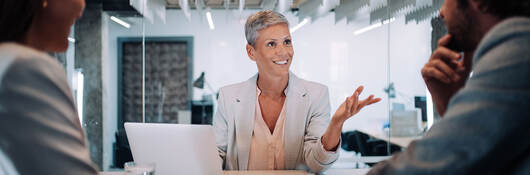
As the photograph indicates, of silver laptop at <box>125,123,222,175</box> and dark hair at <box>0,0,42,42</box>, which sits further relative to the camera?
silver laptop at <box>125,123,222,175</box>

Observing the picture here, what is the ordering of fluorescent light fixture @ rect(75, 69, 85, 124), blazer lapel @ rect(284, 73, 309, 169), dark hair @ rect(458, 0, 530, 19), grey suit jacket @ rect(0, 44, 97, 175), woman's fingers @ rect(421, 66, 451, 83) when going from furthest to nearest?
fluorescent light fixture @ rect(75, 69, 85, 124), blazer lapel @ rect(284, 73, 309, 169), woman's fingers @ rect(421, 66, 451, 83), dark hair @ rect(458, 0, 530, 19), grey suit jacket @ rect(0, 44, 97, 175)

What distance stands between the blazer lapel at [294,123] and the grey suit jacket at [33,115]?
4.94 feet

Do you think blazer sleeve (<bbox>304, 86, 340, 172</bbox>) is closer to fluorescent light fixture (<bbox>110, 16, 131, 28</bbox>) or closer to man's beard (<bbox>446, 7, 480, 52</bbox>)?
man's beard (<bbox>446, 7, 480, 52</bbox>)

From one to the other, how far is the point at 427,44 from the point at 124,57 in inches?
209

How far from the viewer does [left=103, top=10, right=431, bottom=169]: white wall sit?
13.8 feet

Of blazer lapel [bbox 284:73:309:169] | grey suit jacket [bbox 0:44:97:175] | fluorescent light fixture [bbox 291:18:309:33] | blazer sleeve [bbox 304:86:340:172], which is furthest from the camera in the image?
fluorescent light fixture [bbox 291:18:309:33]

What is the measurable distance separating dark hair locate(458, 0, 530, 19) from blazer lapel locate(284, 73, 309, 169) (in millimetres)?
1425

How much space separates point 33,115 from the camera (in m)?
0.69

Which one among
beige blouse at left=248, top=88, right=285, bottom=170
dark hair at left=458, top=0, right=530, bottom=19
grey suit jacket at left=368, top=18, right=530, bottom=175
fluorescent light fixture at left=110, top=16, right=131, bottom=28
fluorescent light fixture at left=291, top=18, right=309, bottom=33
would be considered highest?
fluorescent light fixture at left=110, top=16, right=131, bottom=28

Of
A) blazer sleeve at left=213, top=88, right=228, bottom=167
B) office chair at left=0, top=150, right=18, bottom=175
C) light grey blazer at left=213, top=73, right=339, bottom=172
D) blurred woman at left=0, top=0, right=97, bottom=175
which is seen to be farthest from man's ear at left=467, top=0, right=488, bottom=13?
blazer sleeve at left=213, top=88, right=228, bottom=167

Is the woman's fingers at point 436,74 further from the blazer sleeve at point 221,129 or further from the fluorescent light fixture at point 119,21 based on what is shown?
the fluorescent light fixture at point 119,21

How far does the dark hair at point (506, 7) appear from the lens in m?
0.79

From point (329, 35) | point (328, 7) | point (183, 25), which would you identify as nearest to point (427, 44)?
point (329, 35)

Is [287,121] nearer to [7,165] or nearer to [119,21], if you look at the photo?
[7,165]
